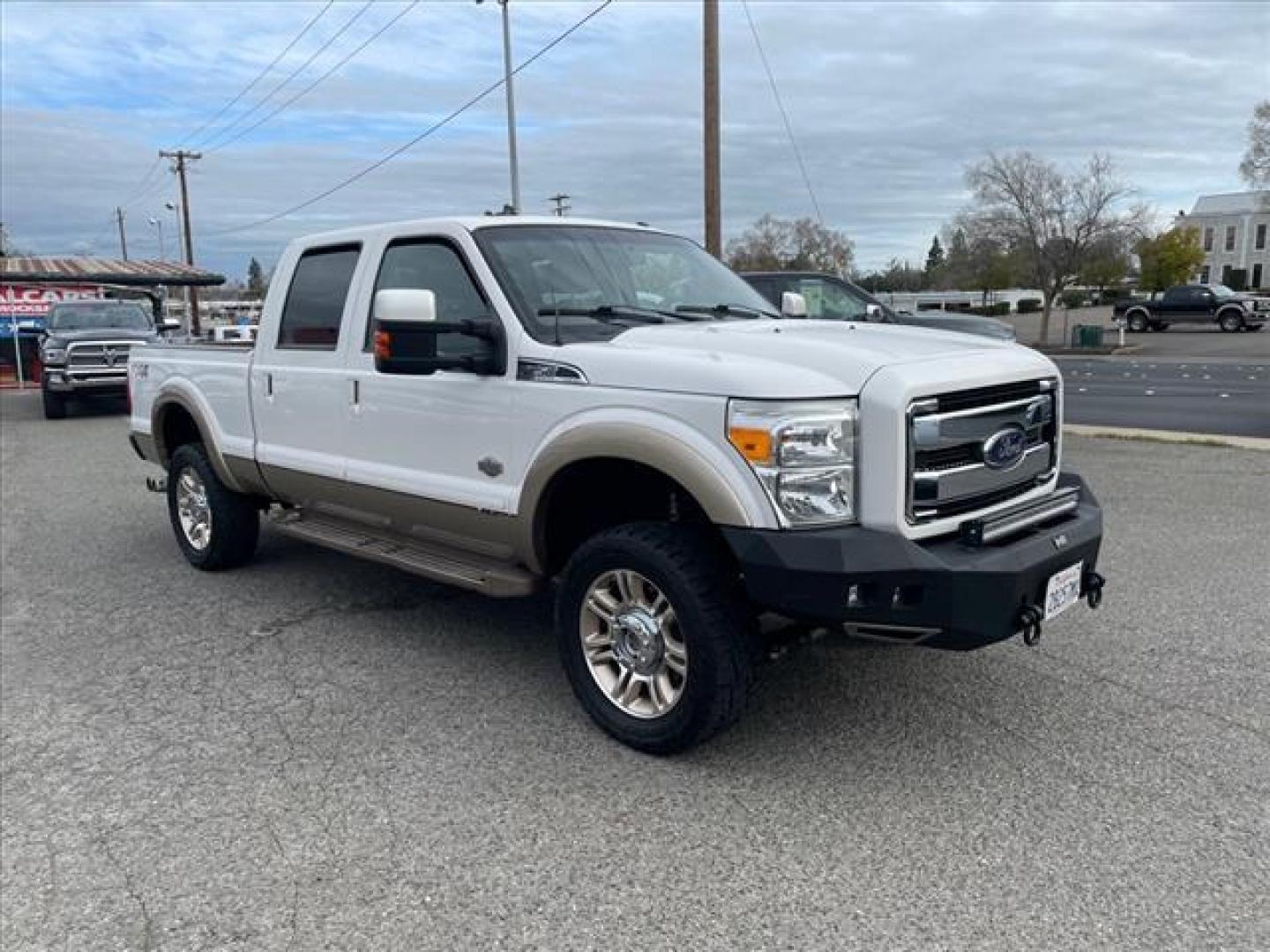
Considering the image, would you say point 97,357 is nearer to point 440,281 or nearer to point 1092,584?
point 440,281

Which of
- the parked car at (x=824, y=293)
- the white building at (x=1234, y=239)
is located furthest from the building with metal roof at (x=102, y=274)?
the white building at (x=1234, y=239)

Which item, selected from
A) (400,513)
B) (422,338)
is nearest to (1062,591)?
(422,338)

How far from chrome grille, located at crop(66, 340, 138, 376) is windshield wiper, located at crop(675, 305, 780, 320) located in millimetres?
14494

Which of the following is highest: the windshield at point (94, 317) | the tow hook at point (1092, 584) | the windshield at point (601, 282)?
the windshield at point (601, 282)

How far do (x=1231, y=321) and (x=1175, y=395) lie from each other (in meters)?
26.1

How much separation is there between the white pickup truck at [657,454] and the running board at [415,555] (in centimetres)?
2

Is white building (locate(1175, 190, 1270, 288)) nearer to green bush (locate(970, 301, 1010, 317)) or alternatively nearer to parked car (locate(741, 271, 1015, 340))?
green bush (locate(970, 301, 1010, 317))

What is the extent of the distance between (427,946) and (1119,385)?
21134 mm

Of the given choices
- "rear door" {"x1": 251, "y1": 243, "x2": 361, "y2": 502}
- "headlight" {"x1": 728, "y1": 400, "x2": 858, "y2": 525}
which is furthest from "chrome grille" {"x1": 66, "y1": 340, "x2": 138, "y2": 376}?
"headlight" {"x1": 728, "y1": 400, "x2": 858, "y2": 525}

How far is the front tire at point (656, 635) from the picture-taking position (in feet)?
11.6

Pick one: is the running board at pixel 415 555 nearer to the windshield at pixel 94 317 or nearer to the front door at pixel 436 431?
the front door at pixel 436 431

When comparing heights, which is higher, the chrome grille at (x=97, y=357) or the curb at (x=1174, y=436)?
the chrome grille at (x=97, y=357)

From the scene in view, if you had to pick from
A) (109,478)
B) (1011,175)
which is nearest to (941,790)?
(109,478)

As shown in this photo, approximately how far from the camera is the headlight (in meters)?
3.30
